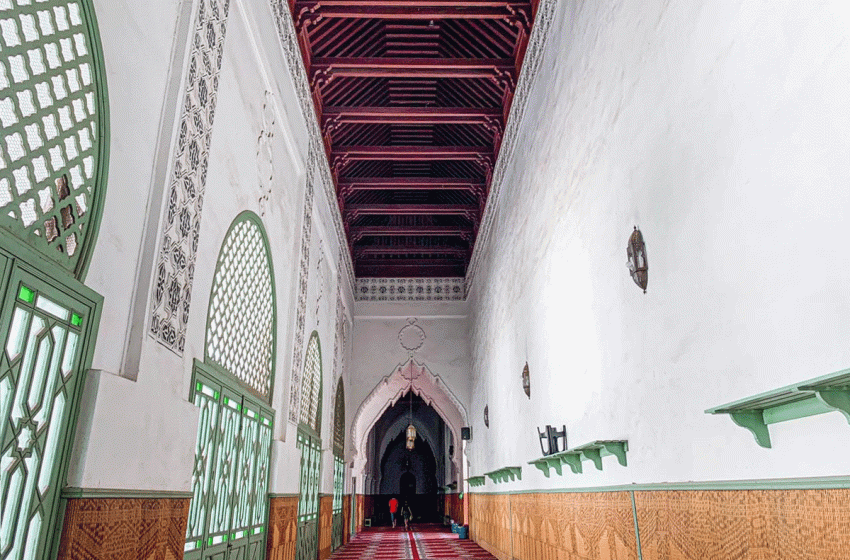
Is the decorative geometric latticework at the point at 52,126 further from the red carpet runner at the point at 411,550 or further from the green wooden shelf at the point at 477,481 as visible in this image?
the green wooden shelf at the point at 477,481

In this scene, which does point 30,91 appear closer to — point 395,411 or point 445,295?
point 445,295

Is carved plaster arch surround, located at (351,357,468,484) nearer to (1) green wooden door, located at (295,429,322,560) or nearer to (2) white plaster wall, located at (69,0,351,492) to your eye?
(1) green wooden door, located at (295,429,322,560)

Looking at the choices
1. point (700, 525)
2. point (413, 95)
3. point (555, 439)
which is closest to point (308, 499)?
point (555, 439)

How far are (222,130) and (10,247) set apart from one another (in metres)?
1.56

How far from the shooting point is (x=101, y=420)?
5.77 ft

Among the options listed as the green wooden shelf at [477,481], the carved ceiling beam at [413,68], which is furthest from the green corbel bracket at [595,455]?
the green wooden shelf at [477,481]

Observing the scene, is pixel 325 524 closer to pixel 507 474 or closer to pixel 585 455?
pixel 507 474

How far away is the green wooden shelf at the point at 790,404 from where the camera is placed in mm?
1112

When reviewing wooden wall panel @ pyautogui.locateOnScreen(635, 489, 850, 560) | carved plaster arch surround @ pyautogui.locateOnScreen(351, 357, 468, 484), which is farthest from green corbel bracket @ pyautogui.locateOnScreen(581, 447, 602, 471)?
carved plaster arch surround @ pyautogui.locateOnScreen(351, 357, 468, 484)

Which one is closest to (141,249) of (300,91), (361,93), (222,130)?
(222,130)

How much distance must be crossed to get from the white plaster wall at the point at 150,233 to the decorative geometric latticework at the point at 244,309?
5.5 inches

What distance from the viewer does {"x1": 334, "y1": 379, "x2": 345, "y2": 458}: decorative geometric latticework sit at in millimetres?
7226

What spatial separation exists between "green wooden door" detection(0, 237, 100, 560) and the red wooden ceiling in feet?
11.3

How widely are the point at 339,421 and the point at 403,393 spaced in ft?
5.75
